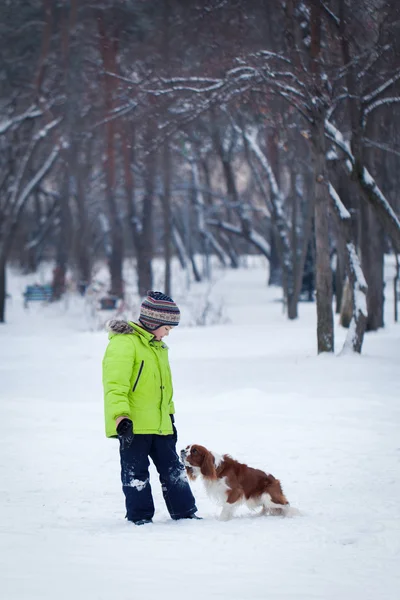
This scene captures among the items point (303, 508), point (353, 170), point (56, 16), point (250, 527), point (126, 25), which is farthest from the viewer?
point (56, 16)

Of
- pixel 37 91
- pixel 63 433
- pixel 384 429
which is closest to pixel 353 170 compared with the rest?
pixel 384 429

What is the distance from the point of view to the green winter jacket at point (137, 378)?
623cm

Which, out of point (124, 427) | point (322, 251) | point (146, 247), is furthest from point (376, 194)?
point (146, 247)

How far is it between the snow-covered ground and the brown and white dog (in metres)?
0.12

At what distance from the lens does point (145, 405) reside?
6.39 meters

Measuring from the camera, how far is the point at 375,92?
15727 millimetres

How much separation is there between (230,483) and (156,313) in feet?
4.21

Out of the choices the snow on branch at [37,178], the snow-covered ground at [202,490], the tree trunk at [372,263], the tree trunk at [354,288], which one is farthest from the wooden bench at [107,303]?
the tree trunk at [354,288]

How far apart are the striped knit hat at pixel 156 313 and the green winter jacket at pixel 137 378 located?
7cm

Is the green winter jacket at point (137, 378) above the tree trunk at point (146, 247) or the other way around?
the other way around

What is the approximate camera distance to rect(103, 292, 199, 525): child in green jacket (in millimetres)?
6281

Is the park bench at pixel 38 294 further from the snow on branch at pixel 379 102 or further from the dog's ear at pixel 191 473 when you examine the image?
the dog's ear at pixel 191 473

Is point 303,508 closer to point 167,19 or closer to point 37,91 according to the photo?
point 167,19

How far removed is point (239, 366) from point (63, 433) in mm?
5872
